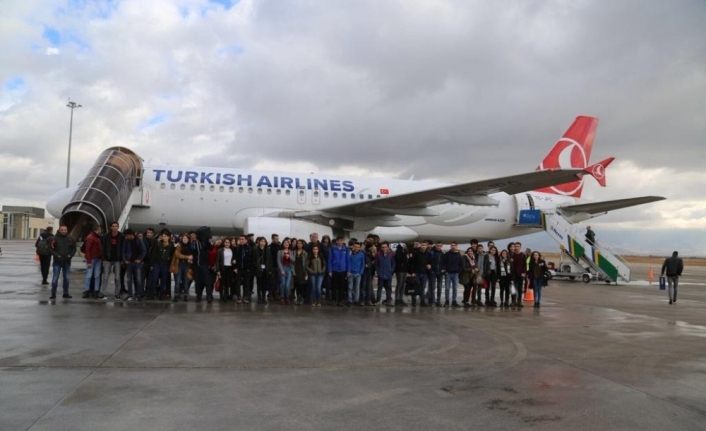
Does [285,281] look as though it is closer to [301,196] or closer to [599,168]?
[301,196]

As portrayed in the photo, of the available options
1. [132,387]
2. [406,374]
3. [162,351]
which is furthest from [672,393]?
[162,351]

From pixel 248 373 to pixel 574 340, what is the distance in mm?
5347

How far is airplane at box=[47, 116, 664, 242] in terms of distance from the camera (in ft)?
48.4

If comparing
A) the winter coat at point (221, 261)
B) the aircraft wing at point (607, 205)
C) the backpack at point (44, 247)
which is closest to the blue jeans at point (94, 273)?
the winter coat at point (221, 261)

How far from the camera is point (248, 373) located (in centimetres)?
551

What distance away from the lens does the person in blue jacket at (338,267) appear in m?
12.3

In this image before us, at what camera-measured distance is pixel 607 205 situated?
22.0 m

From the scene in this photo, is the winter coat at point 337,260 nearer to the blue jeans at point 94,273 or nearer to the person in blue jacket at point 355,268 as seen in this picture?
the person in blue jacket at point 355,268

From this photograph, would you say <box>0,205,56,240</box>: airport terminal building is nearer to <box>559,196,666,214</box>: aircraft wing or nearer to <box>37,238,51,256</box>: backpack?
<box>37,238,51,256</box>: backpack

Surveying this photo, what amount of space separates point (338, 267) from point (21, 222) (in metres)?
97.5

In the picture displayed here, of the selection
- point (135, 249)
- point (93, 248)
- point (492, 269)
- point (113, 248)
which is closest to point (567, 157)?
point (492, 269)

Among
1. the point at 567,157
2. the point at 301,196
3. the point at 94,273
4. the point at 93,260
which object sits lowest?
the point at 94,273

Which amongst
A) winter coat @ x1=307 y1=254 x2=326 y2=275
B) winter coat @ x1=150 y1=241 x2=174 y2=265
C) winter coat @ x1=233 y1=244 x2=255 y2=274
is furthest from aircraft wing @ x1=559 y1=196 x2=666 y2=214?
winter coat @ x1=150 y1=241 x2=174 y2=265

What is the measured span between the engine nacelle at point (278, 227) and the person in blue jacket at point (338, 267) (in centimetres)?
398
